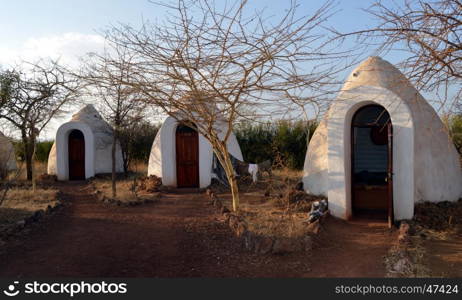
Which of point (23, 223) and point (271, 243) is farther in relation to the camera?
point (23, 223)

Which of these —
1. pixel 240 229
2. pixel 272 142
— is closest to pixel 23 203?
pixel 240 229

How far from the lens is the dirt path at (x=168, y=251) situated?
489 centimetres

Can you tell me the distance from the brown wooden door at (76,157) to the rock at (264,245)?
1211 cm

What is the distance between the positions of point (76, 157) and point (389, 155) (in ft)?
42.5

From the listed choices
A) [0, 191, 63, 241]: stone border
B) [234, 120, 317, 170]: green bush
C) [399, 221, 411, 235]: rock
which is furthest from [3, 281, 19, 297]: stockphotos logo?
[234, 120, 317, 170]: green bush

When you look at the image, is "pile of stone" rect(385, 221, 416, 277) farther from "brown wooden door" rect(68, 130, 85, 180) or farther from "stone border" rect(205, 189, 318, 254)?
"brown wooden door" rect(68, 130, 85, 180)

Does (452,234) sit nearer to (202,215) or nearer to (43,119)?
(202,215)

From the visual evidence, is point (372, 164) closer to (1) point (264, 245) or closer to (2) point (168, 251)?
(1) point (264, 245)

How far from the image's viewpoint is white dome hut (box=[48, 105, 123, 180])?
15422 mm

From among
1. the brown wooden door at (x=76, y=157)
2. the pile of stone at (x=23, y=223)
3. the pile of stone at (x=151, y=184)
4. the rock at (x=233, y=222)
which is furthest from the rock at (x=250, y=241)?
the brown wooden door at (x=76, y=157)

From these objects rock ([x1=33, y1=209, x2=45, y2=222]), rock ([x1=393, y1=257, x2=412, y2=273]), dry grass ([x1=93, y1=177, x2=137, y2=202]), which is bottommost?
rock ([x1=393, y1=257, x2=412, y2=273])

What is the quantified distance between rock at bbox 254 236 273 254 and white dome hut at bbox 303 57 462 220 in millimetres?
2669

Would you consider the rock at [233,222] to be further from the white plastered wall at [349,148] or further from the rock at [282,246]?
the white plastered wall at [349,148]

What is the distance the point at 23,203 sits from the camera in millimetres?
9250
